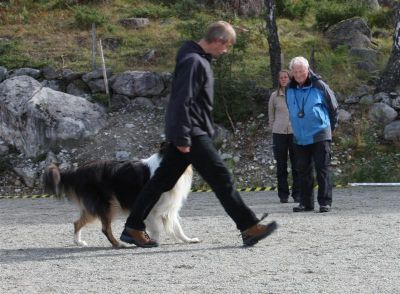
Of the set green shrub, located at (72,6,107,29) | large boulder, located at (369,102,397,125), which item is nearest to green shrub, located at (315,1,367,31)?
large boulder, located at (369,102,397,125)

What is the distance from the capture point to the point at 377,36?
21.0 m

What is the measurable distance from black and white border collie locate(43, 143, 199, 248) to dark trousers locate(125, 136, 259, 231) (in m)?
0.39

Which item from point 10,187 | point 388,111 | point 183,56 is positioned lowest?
point 10,187

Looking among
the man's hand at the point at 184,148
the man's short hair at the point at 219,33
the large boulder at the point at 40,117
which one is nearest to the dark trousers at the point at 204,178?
the man's hand at the point at 184,148

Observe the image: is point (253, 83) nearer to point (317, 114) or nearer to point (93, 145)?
point (93, 145)

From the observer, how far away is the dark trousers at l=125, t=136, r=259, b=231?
6305 millimetres

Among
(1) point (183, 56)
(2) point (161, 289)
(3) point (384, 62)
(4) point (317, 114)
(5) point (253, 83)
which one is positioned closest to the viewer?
(2) point (161, 289)

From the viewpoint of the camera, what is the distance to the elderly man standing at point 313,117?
8766 millimetres

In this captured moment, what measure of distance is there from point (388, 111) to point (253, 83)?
10.1 ft

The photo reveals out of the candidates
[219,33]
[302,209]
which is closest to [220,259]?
[219,33]

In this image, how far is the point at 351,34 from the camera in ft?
65.2

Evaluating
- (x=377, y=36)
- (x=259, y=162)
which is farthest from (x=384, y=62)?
(x=259, y=162)

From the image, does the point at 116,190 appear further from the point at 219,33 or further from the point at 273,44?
the point at 273,44

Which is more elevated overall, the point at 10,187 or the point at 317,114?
the point at 317,114
